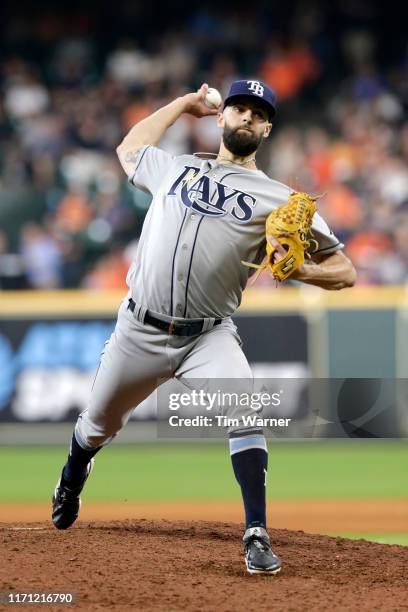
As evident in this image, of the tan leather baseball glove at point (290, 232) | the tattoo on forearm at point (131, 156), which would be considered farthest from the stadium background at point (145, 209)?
the tan leather baseball glove at point (290, 232)

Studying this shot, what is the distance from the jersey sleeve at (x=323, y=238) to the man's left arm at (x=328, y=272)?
25 mm

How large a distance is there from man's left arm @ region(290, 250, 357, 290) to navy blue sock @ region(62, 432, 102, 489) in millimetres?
1327

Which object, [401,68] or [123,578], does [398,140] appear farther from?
[123,578]

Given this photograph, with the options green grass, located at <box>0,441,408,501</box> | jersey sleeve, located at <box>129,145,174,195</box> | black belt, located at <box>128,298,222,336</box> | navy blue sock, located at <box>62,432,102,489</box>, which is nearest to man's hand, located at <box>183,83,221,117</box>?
jersey sleeve, located at <box>129,145,174,195</box>

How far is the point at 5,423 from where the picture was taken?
9922mm

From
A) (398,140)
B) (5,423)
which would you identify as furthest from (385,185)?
(5,423)

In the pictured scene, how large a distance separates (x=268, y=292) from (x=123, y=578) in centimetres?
669

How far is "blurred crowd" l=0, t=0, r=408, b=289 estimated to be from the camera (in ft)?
39.3

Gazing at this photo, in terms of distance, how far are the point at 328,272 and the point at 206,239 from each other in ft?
1.73

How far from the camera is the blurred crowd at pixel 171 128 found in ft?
39.3

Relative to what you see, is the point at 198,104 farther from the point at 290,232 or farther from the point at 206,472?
the point at 206,472

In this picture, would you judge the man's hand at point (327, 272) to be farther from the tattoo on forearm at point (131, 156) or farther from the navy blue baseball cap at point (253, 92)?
the tattoo on forearm at point (131, 156)

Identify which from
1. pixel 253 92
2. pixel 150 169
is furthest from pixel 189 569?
pixel 253 92

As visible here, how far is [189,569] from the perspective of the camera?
174 inches
